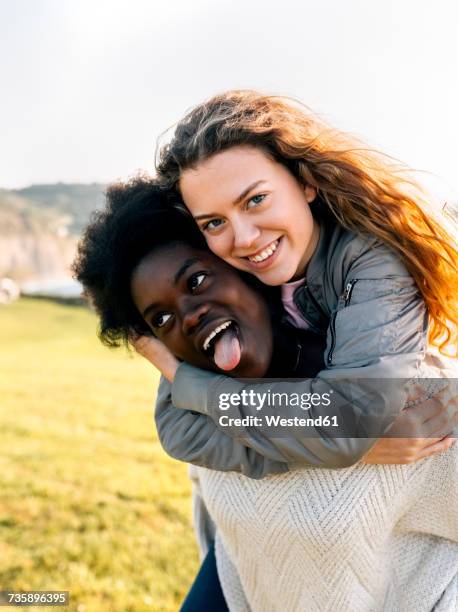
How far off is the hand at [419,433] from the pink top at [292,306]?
476 mm

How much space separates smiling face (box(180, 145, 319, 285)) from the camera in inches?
79.6

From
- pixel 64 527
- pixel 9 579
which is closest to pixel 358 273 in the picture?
pixel 9 579

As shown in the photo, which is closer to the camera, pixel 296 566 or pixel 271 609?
pixel 296 566

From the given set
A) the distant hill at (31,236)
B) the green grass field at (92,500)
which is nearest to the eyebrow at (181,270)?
the green grass field at (92,500)

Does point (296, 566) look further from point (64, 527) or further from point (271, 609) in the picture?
point (64, 527)

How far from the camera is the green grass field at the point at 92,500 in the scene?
11.8ft

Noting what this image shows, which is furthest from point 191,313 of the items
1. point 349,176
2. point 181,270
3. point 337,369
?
point 349,176

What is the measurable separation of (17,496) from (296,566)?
342 centimetres

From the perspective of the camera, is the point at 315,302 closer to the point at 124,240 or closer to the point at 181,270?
the point at 181,270

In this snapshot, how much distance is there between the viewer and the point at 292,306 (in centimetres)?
221

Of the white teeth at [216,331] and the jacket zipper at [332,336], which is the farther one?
the white teeth at [216,331]

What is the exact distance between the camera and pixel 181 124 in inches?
86.7

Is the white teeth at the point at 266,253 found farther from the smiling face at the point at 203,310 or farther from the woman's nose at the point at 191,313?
the woman's nose at the point at 191,313

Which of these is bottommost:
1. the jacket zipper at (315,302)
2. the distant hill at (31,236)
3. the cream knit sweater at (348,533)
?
the distant hill at (31,236)
